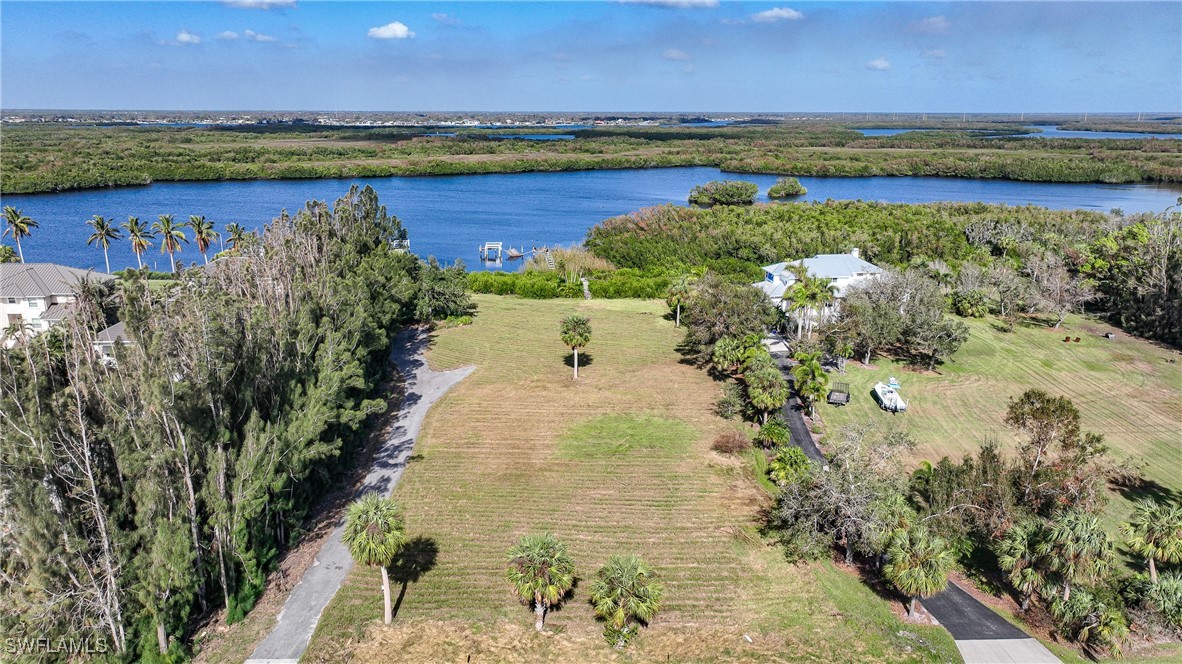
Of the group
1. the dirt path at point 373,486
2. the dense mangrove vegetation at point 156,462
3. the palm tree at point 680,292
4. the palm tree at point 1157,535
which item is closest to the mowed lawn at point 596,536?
the dirt path at point 373,486

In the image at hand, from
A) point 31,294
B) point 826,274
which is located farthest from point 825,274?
point 31,294

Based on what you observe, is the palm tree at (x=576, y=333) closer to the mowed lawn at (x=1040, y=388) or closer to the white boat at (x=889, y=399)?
the mowed lawn at (x=1040, y=388)

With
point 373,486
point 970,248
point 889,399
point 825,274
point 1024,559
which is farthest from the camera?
point 970,248

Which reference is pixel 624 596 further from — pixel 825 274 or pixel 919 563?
pixel 825 274

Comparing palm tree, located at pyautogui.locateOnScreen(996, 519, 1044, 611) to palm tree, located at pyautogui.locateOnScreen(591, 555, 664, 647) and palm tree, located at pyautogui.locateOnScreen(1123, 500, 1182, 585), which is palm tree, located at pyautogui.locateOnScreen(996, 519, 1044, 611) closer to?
palm tree, located at pyautogui.locateOnScreen(1123, 500, 1182, 585)

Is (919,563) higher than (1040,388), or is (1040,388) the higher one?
(919,563)

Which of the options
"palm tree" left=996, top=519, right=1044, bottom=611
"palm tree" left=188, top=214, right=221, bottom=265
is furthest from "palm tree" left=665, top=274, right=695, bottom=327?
"palm tree" left=188, top=214, right=221, bottom=265

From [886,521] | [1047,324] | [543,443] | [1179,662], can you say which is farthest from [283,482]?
[1047,324]
